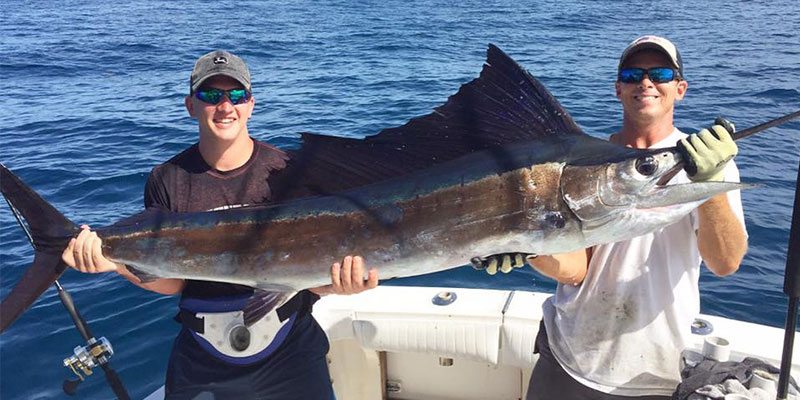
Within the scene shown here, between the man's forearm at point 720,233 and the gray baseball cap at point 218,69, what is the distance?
1677mm

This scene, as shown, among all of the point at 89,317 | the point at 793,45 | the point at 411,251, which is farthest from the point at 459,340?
the point at 793,45

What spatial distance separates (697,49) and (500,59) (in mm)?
14133

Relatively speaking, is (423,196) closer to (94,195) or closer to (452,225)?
(452,225)

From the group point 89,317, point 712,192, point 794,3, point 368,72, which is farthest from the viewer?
point 794,3

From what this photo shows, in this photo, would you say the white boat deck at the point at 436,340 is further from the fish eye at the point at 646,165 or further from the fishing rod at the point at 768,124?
the fishing rod at the point at 768,124

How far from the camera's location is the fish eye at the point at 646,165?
1.72 m

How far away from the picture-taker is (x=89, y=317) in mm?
4695

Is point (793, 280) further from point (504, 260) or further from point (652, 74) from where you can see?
point (504, 260)

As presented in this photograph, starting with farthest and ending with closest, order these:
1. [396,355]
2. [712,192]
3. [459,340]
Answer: [396,355] < [459,340] < [712,192]

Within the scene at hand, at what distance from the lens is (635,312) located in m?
1.98

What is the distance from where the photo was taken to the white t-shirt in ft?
6.32

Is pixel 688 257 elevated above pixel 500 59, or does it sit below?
below

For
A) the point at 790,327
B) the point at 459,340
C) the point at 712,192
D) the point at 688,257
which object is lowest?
the point at 459,340

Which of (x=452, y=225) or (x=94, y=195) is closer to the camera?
(x=452, y=225)
